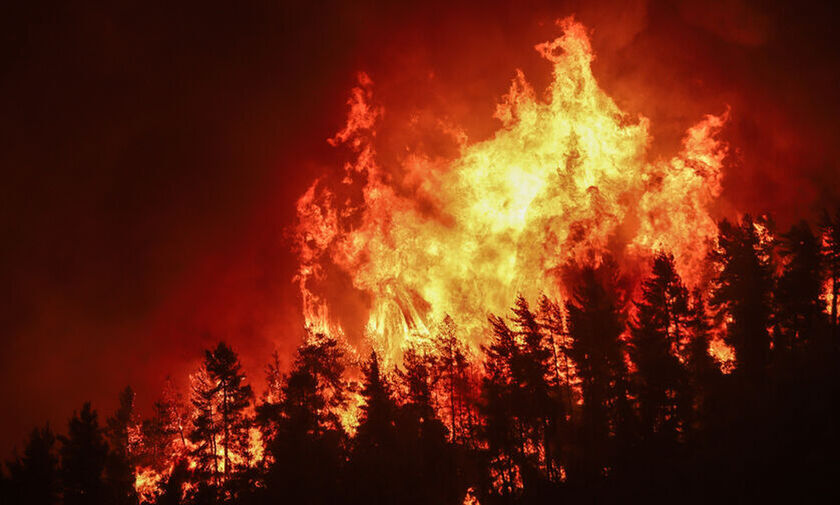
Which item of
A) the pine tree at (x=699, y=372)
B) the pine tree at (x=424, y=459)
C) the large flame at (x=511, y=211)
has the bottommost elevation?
the pine tree at (x=424, y=459)

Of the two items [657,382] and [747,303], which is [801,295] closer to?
[747,303]

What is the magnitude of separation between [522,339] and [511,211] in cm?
3377

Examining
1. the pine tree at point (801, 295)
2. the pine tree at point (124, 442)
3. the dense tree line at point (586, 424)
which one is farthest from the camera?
the pine tree at point (124, 442)

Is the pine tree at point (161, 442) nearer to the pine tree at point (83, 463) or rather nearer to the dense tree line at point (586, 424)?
the dense tree line at point (586, 424)

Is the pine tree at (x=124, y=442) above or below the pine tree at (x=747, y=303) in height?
below

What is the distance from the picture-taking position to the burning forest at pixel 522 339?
92.2 ft

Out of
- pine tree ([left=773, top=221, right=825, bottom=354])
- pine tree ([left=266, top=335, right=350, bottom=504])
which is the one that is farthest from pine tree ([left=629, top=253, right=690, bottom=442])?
pine tree ([left=266, top=335, right=350, bottom=504])

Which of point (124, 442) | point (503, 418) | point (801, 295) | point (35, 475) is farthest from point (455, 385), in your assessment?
point (124, 442)

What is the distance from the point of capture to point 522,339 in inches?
1455

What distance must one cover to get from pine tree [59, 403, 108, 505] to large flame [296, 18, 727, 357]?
3440 cm

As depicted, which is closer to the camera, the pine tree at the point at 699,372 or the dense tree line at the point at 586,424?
the dense tree line at the point at 586,424

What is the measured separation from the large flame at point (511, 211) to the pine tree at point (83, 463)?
A: 34.4m

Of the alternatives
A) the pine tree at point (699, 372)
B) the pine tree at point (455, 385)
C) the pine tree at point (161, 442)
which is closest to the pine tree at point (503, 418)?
the pine tree at point (455, 385)

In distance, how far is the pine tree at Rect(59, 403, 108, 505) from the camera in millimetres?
32969
